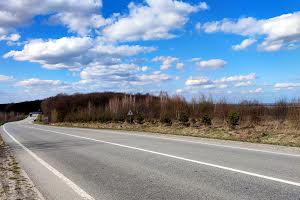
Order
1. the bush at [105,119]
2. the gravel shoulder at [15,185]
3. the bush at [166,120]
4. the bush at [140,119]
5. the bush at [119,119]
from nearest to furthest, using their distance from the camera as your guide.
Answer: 1. the gravel shoulder at [15,185]
2. the bush at [166,120]
3. the bush at [140,119]
4. the bush at [119,119]
5. the bush at [105,119]

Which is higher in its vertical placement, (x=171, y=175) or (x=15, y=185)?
(x=171, y=175)

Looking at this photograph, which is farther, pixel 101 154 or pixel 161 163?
pixel 101 154

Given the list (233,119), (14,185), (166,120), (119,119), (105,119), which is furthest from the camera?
(105,119)

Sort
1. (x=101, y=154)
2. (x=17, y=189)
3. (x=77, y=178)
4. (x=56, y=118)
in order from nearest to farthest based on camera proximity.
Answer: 1. (x=17, y=189)
2. (x=77, y=178)
3. (x=101, y=154)
4. (x=56, y=118)

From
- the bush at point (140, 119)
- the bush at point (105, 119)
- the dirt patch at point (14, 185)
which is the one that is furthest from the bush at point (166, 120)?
the dirt patch at point (14, 185)

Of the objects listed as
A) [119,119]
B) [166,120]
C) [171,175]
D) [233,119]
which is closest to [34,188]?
[171,175]

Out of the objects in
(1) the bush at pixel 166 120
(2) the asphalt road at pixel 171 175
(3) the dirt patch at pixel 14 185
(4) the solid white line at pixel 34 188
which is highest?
(1) the bush at pixel 166 120

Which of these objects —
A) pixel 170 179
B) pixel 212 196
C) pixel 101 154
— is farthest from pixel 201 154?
pixel 212 196

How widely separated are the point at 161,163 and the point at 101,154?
149 inches

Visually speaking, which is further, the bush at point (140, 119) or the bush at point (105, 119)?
the bush at point (105, 119)

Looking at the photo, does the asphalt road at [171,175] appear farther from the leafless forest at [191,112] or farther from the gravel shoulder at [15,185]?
the leafless forest at [191,112]

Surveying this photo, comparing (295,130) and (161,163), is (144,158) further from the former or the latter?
(295,130)

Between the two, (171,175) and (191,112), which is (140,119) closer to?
(191,112)

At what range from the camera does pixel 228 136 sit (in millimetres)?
21000
